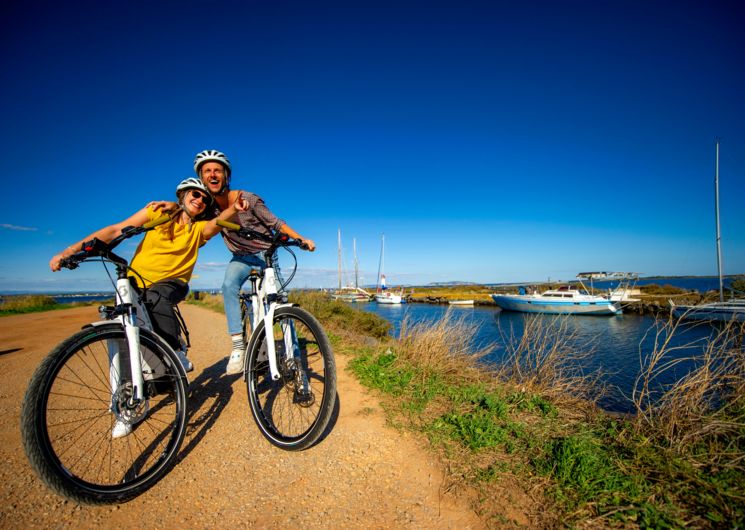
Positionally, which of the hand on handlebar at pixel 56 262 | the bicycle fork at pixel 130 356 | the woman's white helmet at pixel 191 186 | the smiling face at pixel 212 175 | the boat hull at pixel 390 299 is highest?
the smiling face at pixel 212 175

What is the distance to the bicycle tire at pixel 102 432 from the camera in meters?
1.64

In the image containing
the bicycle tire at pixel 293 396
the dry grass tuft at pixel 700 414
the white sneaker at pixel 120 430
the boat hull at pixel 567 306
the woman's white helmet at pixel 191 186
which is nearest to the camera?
the dry grass tuft at pixel 700 414

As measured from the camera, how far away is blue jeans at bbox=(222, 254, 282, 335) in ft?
11.8

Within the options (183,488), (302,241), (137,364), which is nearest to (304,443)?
(183,488)

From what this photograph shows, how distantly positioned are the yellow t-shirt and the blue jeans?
1.54 ft

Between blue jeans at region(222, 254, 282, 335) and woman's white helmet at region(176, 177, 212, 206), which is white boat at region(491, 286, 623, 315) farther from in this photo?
woman's white helmet at region(176, 177, 212, 206)

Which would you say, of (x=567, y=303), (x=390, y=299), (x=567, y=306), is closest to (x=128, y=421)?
(x=567, y=303)

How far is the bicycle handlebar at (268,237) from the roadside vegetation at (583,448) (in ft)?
6.18

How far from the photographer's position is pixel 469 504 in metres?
1.78

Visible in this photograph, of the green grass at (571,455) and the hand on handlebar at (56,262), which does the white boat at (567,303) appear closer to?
the green grass at (571,455)

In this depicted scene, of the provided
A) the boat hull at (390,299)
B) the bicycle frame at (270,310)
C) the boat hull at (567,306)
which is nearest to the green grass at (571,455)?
the bicycle frame at (270,310)

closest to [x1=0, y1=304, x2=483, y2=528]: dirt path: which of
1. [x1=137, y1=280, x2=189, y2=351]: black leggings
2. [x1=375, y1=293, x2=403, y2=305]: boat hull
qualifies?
[x1=137, y1=280, x2=189, y2=351]: black leggings

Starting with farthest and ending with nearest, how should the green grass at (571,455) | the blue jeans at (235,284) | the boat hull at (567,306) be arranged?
1. the boat hull at (567,306)
2. the blue jeans at (235,284)
3. the green grass at (571,455)

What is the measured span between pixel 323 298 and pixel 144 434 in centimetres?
1034
